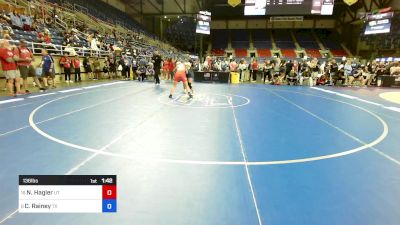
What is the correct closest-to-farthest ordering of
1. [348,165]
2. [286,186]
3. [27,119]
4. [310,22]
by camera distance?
1. [286,186]
2. [348,165]
3. [27,119]
4. [310,22]

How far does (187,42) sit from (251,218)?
45.5 metres

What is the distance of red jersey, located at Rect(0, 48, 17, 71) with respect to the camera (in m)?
8.69

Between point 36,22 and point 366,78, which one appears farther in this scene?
point 366,78

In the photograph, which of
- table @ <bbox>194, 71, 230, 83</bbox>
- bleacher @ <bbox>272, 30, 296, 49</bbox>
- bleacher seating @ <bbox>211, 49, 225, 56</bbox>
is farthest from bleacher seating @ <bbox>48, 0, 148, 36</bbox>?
bleacher @ <bbox>272, 30, 296, 49</bbox>

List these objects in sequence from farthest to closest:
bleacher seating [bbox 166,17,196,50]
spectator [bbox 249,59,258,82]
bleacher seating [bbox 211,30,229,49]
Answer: bleacher seating [bbox 166,17,196,50] < bleacher seating [bbox 211,30,229,49] < spectator [bbox 249,59,258,82]

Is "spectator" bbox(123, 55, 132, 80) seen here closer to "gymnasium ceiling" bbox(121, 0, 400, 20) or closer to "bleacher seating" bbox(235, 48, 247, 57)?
"gymnasium ceiling" bbox(121, 0, 400, 20)

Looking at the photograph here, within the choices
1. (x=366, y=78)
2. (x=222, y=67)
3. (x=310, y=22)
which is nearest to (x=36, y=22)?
(x=222, y=67)

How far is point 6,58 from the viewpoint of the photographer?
8.73 m

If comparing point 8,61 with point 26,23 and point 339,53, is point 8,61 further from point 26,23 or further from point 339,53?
point 339,53

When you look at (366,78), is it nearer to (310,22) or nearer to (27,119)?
(27,119)

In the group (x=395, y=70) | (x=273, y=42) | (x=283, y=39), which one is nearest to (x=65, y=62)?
(x=395, y=70)

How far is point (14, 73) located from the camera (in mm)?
9078
